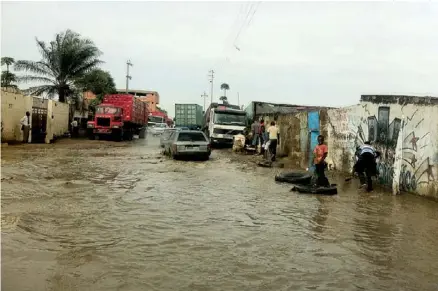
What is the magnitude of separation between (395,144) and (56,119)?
24694 millimetres

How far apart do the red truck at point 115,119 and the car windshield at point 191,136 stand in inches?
535

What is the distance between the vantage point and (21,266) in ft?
17.1

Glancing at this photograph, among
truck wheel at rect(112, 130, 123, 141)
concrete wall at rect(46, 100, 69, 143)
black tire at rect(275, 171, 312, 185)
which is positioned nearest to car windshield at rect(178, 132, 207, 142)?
black tire at rect(275, 171, 312, 185)

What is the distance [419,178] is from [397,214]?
2.49 meters

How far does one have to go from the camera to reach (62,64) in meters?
35.0

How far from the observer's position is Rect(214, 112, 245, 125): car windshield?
90.9 ft

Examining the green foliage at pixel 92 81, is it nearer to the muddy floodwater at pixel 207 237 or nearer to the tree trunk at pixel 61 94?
the tree trunk at pixel 61 94

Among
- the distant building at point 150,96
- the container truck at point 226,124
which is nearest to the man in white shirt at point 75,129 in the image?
the container truck at point 226,124

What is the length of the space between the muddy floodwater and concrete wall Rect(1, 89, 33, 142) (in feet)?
43.5

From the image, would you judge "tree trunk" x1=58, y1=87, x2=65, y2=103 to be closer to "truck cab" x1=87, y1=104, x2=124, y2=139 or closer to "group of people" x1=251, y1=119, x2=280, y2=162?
"truck cab" x1=87, y1=104, x2=124, y2=139

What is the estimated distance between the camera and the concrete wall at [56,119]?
94.7 ft

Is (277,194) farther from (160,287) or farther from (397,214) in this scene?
(160,287)

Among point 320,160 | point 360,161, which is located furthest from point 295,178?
point 360,161

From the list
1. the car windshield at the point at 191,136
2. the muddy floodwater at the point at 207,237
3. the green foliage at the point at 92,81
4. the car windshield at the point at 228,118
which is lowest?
the muddy floodwater at the point at 207,237
